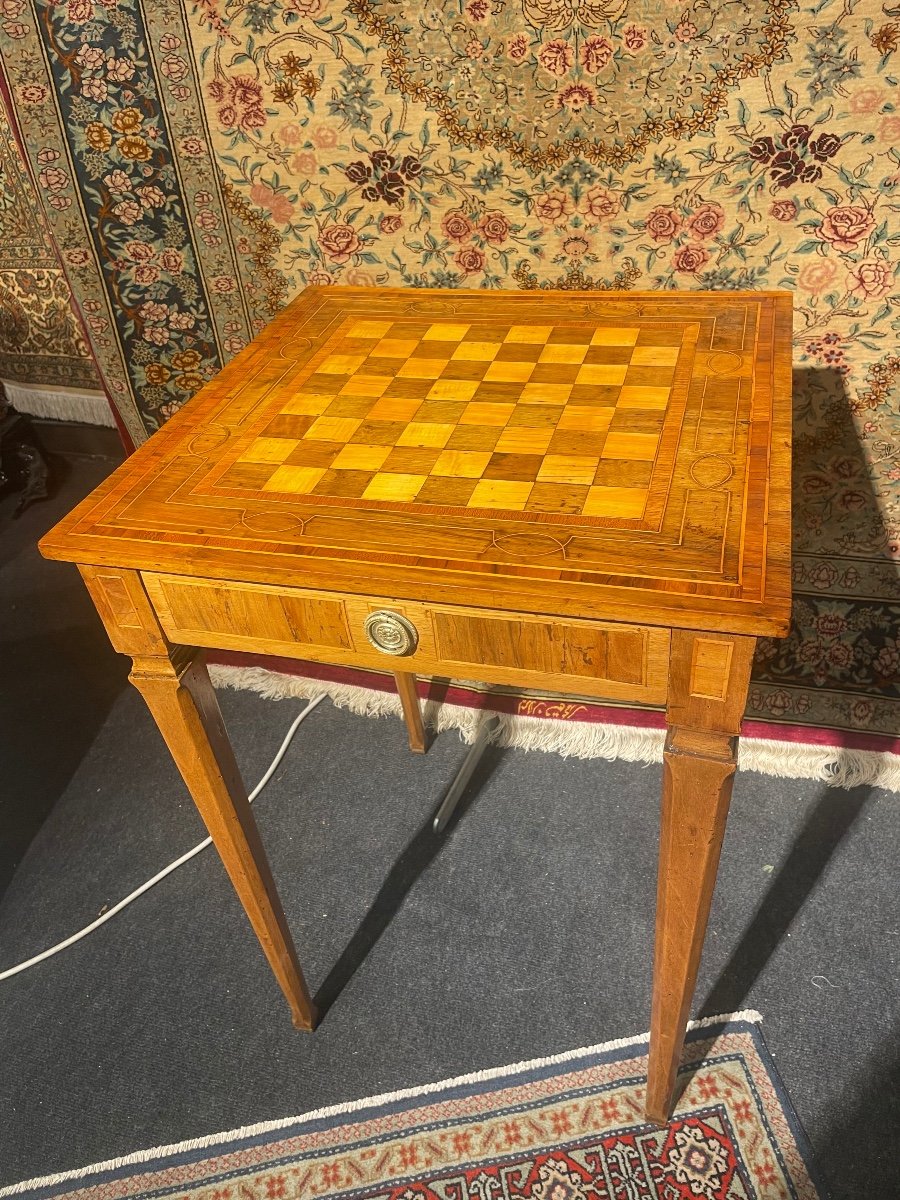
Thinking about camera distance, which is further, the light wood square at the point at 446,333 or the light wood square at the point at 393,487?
the light wood square at the point at 446,333

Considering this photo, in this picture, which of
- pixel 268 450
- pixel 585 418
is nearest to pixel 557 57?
pixel 585 418

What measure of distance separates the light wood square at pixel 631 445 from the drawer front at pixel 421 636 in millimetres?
222

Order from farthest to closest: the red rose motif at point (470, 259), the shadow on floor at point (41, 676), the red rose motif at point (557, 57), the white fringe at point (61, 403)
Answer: the white fringe at point (61, 403) < the shadow on floor at point (41, 676) < the red rose motif at point (470, 259) < the red rose motif at point (557, 57)

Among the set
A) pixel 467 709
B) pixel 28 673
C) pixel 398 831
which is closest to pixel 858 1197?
pixel 398 831

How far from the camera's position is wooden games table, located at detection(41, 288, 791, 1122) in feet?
2.77

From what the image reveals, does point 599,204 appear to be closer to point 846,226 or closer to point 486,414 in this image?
point 846,226

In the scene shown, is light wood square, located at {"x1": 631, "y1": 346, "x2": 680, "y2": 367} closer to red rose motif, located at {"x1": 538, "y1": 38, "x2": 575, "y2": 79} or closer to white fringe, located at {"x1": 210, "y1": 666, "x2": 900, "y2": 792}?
red rose motif, located at {"x1": 538, "y1": 38, "x2": 575, "y2": 79}

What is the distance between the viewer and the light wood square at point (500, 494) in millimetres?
931

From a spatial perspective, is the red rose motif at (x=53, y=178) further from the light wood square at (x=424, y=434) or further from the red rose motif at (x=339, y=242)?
the light wood square at (x=424, y=434)

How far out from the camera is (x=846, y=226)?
1292 millimetres

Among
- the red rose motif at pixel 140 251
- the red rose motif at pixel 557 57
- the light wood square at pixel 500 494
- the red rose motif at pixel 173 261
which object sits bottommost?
the red rose motif at pixel 173 261

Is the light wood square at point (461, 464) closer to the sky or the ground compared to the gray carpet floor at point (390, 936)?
closer to the sky

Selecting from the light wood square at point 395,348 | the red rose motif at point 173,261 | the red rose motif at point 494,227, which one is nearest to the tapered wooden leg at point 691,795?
the light wood square at point 395,348

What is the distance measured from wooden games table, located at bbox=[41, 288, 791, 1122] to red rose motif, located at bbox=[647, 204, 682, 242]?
0.18m
